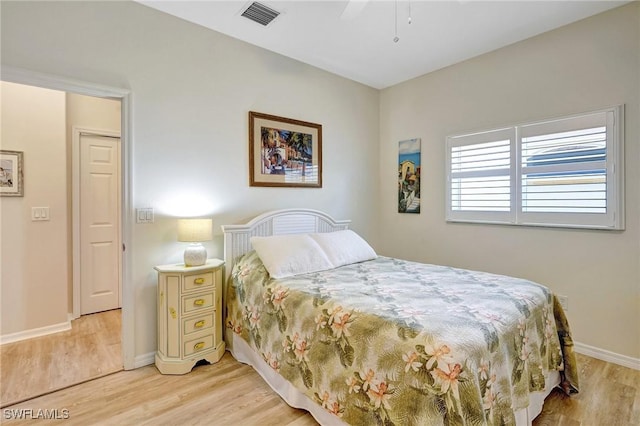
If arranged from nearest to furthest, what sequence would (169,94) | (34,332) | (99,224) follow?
(169,94) → (34,332) → (99,224)

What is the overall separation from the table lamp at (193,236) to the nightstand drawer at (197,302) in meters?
0.25

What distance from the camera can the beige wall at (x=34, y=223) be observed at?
2.86m

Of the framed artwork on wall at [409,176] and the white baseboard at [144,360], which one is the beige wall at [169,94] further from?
the framed artwork on wall at [409,176]

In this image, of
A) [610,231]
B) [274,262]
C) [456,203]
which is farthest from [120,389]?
[610,231]

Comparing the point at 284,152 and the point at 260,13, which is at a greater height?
the point at 260,13

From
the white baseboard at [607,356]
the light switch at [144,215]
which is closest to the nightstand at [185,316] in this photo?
the light switch at [144,215]

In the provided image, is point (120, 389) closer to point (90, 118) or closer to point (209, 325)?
point (209, 325)

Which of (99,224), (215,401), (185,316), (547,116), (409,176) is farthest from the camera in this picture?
(409,176)

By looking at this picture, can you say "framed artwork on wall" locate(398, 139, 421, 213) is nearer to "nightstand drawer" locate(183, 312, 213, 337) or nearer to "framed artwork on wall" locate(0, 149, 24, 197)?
"nightstand drawer" locate(183, 312, 213, 337)

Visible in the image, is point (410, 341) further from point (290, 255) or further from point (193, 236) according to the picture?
point (193, 236)

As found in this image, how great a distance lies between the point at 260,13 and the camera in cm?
258

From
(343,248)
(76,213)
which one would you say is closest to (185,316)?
(343,248)

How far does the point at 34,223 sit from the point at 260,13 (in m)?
2.80

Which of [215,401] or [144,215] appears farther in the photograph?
[144,215]
